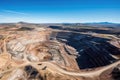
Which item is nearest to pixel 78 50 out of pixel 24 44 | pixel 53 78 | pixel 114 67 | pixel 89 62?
pixel 89 62

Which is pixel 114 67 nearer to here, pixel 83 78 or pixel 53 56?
pixel 83 78

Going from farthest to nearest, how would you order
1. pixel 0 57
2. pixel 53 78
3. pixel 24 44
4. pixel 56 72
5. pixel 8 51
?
pixel 24 44, pixel 8 51, pixel 0 57, pixel 56 72, pixel 53 78

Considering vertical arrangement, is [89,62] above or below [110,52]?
below

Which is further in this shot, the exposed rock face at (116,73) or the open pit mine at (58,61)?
the open pit mine at (58,61)

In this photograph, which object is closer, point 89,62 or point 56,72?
point 56,72

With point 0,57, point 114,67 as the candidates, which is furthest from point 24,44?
point 114,67

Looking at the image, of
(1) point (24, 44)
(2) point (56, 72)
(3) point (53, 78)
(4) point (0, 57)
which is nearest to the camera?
(3) point (53, 78)

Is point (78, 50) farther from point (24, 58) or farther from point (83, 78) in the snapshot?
point (83, 78)

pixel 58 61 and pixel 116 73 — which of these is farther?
pixel 58 61

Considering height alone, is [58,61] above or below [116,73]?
below

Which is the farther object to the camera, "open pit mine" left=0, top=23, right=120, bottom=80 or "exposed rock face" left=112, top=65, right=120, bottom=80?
"open pit mine" left=0, top=23, right=120, bottom=80
